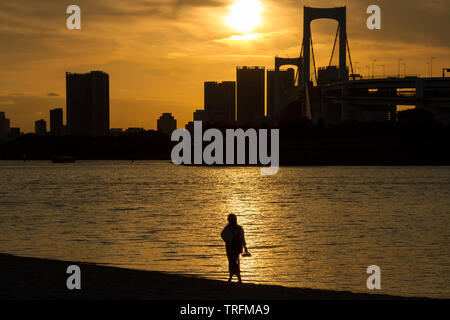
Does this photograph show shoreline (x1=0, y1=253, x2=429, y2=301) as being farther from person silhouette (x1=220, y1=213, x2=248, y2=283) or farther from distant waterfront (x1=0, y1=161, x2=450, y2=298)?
distant waterfront (x1=0, y1=161, x2=450, y2=298)

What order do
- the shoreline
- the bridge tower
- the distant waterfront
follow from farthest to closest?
the bridge tower
the distant waterfront
the shoreline

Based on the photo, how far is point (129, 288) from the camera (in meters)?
13.1

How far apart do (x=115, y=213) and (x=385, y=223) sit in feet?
55.7

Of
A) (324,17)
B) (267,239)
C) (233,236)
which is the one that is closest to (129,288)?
(233,236)

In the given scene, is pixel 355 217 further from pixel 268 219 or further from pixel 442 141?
pixel 442 141

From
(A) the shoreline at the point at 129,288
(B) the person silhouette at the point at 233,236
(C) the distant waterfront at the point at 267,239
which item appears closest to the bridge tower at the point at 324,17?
(C) the distant waterfront at the point at 267,239

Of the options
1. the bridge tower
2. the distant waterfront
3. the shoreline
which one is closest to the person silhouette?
the shoreline

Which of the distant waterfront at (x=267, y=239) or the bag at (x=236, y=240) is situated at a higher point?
the bag at (x=236, y=240)

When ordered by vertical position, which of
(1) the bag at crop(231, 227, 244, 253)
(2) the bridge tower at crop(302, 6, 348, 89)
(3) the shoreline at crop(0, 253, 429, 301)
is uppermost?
(2) the bridge tower at crop(302, 6, 348, 89)

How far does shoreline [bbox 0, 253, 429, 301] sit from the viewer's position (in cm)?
1213

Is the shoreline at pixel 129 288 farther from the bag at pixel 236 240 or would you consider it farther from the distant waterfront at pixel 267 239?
the distant waterfront at pixel 267 239

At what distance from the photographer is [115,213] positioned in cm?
4184

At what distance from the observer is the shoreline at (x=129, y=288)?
39.8ft
